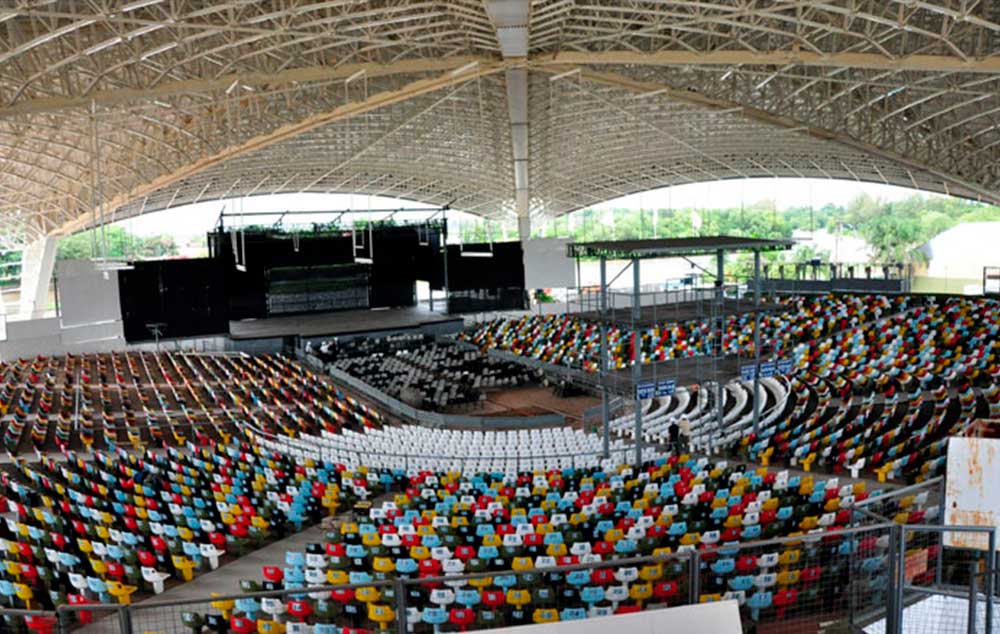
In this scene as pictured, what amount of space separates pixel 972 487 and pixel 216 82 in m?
26.2

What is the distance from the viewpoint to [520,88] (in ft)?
120

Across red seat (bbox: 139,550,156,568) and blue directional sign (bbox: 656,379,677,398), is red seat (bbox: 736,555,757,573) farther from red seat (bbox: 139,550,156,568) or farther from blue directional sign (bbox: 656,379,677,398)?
blue directional sign (bbox: 656,379,677,398)

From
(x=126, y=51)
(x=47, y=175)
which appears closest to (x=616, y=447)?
(x=126, y=51)

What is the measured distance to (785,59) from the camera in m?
26.2

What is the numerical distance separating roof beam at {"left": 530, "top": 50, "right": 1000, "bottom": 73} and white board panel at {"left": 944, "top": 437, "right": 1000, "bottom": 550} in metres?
21.6

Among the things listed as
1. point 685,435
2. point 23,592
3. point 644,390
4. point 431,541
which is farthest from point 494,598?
point 685,435

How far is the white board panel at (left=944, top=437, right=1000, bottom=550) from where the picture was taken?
17.0ft

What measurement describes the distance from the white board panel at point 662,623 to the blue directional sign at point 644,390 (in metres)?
17.3

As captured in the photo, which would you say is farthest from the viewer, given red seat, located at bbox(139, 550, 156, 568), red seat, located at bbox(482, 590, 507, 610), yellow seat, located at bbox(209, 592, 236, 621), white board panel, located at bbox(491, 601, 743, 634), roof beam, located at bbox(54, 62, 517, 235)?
roof beam, located at bbox(54, 62, 517, 235)

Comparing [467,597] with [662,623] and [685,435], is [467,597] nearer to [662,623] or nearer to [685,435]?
[662,623]

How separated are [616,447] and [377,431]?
300 inches

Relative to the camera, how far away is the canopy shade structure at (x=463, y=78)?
24.0 m

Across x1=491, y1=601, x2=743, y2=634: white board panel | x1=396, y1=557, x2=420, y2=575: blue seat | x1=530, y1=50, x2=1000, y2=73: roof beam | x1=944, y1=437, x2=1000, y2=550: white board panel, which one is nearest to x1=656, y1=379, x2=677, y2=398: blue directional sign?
x1=396, y1=557, x2=420, y2=575: blue seat

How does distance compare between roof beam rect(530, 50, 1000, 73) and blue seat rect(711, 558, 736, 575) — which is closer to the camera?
blue seat rect(711, 558, 736, 575)
